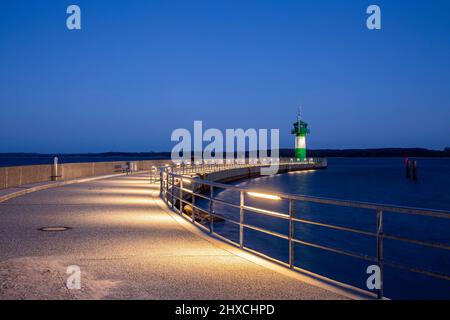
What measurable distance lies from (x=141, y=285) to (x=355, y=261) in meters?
18.0

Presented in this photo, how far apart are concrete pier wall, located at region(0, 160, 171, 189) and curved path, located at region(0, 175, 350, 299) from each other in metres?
12.5

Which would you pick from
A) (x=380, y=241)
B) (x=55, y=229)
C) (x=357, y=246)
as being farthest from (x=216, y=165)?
(x=380, y=241)

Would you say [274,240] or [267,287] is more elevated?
[267,287]

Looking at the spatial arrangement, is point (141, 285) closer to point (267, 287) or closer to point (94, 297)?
point (94, 297)

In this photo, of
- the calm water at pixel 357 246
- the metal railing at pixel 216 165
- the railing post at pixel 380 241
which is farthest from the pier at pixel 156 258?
the metal railing at pixel 216 165

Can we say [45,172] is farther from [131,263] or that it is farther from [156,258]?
[131,263]

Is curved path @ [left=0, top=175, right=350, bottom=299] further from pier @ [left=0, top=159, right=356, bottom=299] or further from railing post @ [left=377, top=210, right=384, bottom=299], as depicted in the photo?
railing post @ [left=377, top=210, right=384, bottom=299]

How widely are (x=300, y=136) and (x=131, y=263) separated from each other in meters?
113

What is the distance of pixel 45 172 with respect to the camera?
3369 cm

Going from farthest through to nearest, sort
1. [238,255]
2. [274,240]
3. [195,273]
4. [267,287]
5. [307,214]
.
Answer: [307,214]
[274,240]
[238,255]
[195,273]
[267,287]

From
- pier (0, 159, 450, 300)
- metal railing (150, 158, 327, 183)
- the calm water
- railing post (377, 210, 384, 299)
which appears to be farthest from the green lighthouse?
railing post (377, 210, 384, 299)

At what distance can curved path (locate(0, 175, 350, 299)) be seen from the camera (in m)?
6.86

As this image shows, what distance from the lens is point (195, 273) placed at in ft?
26.4
